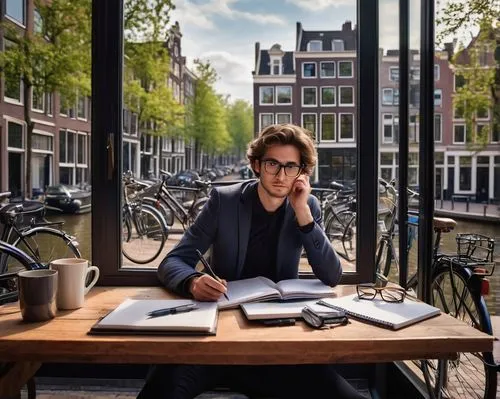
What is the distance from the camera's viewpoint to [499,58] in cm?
233

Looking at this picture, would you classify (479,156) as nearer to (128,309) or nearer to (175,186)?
(128,309)

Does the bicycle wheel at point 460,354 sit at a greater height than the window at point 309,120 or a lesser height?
lesser

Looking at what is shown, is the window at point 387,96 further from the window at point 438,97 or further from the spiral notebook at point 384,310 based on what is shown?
the spiral notebook at point 384,310

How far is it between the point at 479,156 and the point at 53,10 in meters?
7.05

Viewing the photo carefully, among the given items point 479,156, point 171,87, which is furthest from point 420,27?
point 171,87

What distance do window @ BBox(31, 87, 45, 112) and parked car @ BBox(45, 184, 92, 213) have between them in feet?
8.45

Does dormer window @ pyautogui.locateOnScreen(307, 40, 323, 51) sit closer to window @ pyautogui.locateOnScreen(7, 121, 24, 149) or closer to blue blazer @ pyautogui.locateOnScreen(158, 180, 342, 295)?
blue blazer @ pyautogui.locateOnScreen(158, 180, 342, 295)

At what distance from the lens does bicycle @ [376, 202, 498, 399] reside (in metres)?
1.56

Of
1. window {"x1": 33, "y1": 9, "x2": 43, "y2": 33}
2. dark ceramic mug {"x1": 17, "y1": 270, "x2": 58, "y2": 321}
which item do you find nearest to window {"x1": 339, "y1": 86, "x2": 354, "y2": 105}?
dark ceramic mug {"x1": 17, "y1": 270, "x2": 58, "y2": 321}

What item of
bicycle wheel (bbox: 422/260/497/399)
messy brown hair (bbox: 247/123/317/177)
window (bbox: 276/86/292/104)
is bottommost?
bicycle wheel (bbox: 422/260/497/399)

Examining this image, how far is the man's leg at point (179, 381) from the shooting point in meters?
1.00

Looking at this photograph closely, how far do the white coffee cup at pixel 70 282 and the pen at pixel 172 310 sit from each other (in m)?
0.22

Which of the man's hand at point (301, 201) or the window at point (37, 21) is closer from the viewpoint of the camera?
the man's hand at point (301, 201)

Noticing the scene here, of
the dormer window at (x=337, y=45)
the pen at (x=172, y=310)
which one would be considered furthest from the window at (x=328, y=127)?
the pen at (x=172, y=310)
